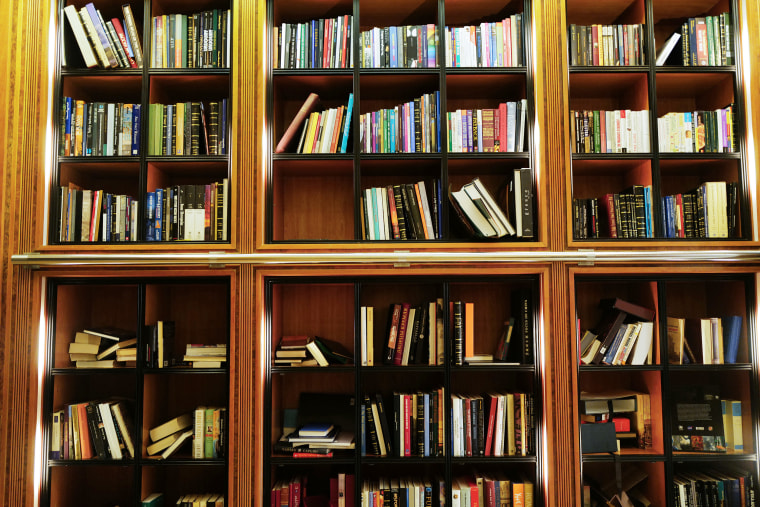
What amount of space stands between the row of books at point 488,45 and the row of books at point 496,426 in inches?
65.8

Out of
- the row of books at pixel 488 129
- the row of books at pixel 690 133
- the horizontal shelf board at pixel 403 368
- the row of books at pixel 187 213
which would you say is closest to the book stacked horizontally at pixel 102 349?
the row of books at pixel 187 213

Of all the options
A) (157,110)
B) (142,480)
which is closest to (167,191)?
(157,110)

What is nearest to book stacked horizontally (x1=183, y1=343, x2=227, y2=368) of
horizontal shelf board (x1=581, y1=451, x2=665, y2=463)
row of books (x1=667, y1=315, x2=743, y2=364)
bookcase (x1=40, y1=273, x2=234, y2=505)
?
bookcase (x1=40, y1=273, x2=234, y2=505)

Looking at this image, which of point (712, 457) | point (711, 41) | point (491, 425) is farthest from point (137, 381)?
point (711, 41)

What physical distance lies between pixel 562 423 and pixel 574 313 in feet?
1.70

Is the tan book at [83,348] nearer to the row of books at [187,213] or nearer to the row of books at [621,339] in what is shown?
the row of books at [187,213]

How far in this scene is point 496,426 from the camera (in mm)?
2295

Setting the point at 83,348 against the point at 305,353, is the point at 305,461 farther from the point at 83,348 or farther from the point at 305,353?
the point at 83,348

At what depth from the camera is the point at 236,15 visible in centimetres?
234

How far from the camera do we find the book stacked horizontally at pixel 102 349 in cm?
231

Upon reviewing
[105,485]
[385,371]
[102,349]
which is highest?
[102,349]

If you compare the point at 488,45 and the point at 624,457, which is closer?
the point at 624,457

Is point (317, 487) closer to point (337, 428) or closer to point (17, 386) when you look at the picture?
point (337, 428)

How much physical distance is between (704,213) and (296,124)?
2093 mm
